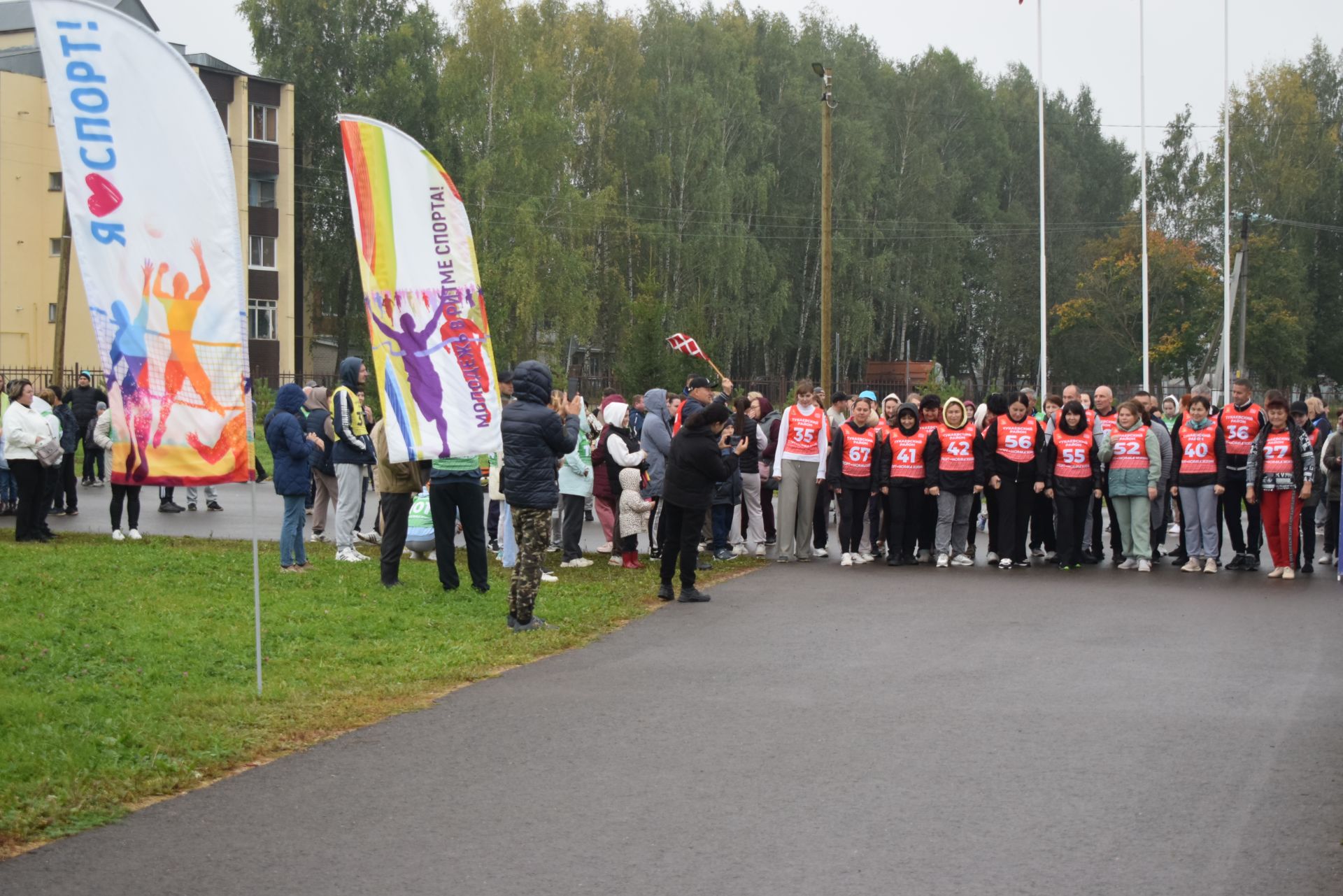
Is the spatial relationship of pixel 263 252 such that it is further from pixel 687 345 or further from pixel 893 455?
pixel 893 455

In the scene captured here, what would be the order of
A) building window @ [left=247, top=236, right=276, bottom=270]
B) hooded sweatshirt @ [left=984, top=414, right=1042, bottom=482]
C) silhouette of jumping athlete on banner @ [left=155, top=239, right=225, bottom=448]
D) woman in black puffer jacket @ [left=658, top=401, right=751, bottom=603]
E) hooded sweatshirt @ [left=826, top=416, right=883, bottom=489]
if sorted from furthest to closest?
building window @ [left=247, top=236, right=276, bottom=270] < hooded sweatshirt @ [left=826, top=416, right=883, bottom=489] < hooded sweatshirt @ [left=984, top=414, right=1042, bottom=482] < woman in black puffer jacket @ [left=658, top=401, right=751, bottom=603] < silhouette of jumping athlete on banner @ [left=155, top=239, right=225, bottom=448]

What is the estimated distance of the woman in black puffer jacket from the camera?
44.2 ft

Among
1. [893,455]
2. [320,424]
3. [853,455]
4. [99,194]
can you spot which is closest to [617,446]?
[853,455]

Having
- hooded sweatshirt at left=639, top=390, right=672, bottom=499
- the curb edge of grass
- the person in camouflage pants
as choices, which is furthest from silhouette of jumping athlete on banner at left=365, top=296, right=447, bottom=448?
hooded sweatshirt at left=639, top=390, right=672, bottom=499

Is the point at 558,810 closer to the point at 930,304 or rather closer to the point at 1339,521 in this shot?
the point at 1339,521

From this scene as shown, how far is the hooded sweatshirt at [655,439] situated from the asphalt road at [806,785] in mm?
4796

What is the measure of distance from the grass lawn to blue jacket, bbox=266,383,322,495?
0.88 metres

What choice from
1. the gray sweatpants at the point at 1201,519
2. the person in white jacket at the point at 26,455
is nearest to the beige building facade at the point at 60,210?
the person in white jacket at the point at 26,455

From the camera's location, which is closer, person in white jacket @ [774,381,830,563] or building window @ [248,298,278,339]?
person in white jacket @ [774,381,830,563]

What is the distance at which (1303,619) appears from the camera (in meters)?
12.5

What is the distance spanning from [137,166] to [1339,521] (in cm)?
1312

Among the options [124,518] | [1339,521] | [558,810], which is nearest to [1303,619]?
[1339,521]

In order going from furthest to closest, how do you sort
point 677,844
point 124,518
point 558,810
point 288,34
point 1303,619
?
point 288,34 < point 124,518 < point 1303,619 < point 558,810 < point 677,844

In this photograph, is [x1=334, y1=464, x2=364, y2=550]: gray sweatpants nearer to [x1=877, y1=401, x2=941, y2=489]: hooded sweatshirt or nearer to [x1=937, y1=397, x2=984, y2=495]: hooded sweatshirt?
[x1=877, y1=401, x2=941, y2=489]: hooded sweatshirt
